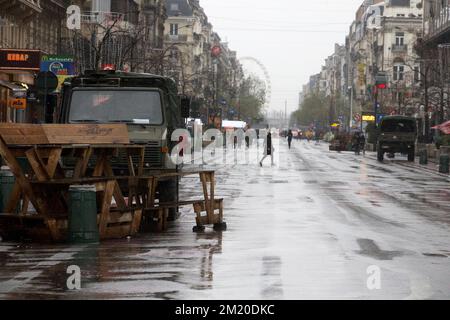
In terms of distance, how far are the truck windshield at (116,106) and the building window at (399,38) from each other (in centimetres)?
13556

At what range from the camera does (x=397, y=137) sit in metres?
67.8

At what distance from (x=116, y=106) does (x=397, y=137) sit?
48265mm

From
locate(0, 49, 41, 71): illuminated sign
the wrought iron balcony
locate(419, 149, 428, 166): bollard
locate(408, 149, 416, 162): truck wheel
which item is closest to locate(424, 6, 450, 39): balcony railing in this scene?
locate(408, 149, 416, 162): truck wheel

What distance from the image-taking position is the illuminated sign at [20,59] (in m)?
41.4

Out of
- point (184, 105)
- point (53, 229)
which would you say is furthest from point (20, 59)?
point (53, 229)

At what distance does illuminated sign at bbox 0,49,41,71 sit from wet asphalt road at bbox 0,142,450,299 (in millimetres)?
18291

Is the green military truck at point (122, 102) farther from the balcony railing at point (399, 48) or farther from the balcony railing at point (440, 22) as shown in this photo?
the balcony railing at point (399, 48)

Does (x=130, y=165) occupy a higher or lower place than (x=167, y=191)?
higher

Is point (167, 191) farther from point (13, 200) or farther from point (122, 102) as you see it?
point (13, 200)

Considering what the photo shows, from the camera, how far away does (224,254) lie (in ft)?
49.9

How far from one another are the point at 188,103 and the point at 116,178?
5.20 metres

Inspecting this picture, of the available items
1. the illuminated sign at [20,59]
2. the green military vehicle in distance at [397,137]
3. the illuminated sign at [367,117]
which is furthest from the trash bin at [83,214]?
the illuminated sign at [367,117]

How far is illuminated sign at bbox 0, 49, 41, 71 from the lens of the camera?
1629 inches
